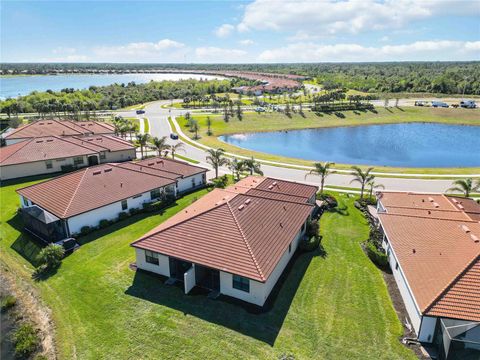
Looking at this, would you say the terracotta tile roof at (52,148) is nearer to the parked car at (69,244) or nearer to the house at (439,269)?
the parked car at (69,244)

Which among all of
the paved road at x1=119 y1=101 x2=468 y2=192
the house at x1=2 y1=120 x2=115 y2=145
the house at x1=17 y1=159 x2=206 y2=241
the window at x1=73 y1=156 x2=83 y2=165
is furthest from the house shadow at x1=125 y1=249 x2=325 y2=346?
the house at x1=2 y1=120 x2=115 y2=145

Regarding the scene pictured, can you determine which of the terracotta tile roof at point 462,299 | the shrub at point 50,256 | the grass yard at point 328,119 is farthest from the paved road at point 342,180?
the shrub at point 50,256

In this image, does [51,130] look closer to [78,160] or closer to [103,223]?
[78,160]

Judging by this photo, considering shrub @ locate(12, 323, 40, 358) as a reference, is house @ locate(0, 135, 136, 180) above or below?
above

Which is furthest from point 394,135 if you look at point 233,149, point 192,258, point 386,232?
point 192,258

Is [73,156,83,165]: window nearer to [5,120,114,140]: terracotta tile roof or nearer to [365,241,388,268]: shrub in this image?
[5,120,114,140]: terracotta tile roof

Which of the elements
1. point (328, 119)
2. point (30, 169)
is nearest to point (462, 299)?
point (30, 169)

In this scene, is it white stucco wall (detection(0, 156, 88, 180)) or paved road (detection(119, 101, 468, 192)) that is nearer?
paved road (detection(119, 101, 468, 192))
